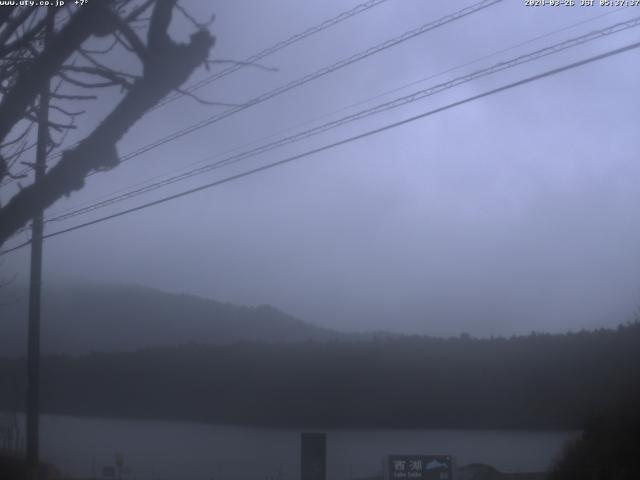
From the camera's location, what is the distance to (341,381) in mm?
61938

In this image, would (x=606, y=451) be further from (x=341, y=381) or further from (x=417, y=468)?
(x=341, y=381)

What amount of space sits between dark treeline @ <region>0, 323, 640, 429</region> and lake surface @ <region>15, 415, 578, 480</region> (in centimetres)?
360

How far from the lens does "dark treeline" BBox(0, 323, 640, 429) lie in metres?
52.3

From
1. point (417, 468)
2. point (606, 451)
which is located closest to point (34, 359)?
point (417, 468)

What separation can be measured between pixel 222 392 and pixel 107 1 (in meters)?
61.4

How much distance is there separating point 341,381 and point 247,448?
803 inches

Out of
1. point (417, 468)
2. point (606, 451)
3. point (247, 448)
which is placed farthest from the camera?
point (247, 448)

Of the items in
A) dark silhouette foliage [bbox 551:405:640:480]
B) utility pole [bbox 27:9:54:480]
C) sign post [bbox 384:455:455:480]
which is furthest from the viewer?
dark silhouette foliage [bbox 551:405:640:480]

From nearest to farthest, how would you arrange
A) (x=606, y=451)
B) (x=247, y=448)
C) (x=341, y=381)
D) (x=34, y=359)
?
(x=34, y=359) < (x=606, y=451) < (x=247, y=448) < (x=341, y=381)

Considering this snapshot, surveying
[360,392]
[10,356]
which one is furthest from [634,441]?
[360,392]

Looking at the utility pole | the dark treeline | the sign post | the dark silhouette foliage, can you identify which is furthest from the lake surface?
the sign post

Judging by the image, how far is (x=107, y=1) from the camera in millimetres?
4652

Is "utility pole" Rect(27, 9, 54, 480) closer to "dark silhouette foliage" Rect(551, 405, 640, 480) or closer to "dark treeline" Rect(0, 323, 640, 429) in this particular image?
"dark silhouette foliage" Rect(551, 405, 640, 480)

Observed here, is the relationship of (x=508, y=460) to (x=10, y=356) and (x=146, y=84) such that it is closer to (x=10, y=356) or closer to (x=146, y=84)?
(x=10, y=356)
